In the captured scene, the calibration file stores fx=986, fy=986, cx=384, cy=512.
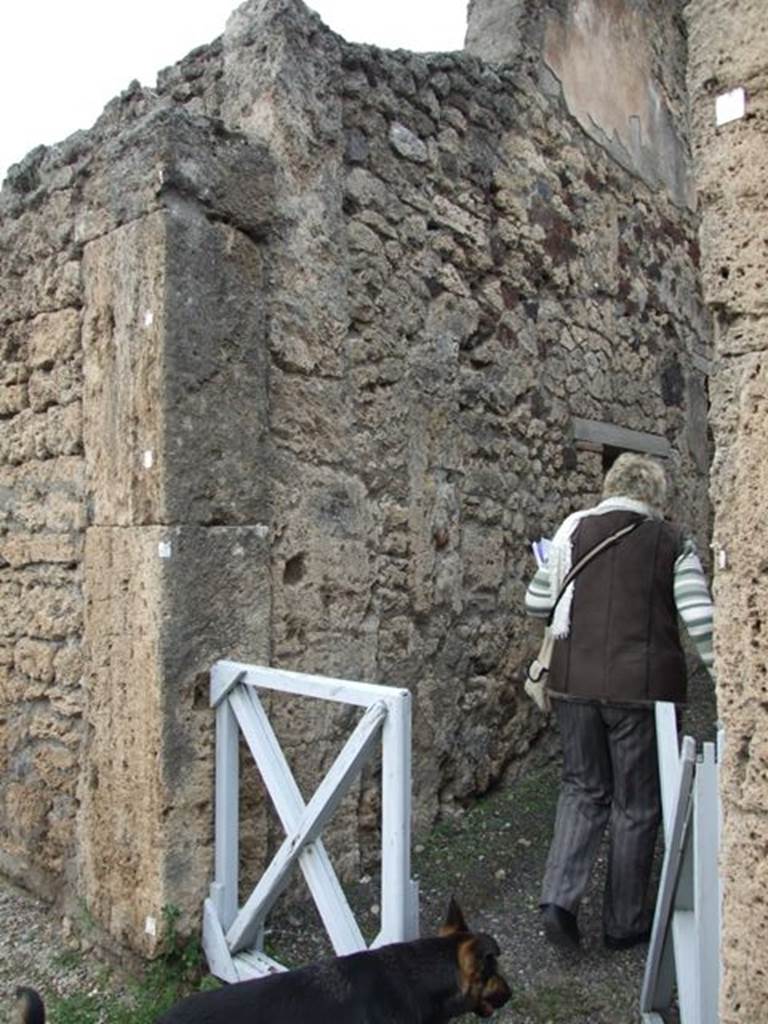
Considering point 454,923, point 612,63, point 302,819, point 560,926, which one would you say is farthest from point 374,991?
point 612,63

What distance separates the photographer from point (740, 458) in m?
1.70

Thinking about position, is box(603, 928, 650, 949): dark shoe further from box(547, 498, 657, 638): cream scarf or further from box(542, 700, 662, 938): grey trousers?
box(547, 498, 657, 638): cream scarf

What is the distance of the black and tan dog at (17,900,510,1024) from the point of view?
2.20 m

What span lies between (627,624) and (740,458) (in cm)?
145

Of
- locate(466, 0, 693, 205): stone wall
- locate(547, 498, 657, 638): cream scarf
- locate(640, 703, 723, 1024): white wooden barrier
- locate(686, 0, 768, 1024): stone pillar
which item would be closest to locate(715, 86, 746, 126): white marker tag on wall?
locate(686, 0, 768, 1024): stone pillar

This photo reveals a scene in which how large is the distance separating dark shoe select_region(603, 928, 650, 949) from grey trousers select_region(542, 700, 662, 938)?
0.01 meters

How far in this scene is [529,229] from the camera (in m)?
4.61

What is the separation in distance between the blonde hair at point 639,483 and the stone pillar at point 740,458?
144 centimetres

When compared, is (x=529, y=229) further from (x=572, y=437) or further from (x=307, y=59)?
(x=307, y=59)

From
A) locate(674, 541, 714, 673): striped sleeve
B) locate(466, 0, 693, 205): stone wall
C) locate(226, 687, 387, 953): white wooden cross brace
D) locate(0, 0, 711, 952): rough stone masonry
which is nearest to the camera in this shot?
locate(226, 687, 387, 953): white wooden cross brace

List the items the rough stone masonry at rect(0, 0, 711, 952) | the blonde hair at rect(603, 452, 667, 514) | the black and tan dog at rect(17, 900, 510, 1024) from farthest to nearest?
the blonde hair at rect(603, 452, 667, 514) → the rough stone masonry at rect(0, 0, 711, 952) → the black and tan dog at rect(17, 900, 510, 1024)

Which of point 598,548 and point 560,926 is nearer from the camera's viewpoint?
point 560,926

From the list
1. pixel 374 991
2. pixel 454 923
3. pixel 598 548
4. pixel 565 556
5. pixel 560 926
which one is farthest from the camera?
pixel 565 556

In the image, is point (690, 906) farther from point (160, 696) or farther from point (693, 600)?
point (160, 696)
